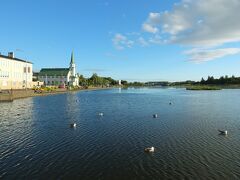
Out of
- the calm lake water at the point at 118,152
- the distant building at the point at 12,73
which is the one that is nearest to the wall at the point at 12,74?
the distant building at the point at 12,73

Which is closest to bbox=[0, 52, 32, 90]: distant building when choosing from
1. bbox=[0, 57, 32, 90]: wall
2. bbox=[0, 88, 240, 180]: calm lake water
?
bbox=[0, 57, 32, 90]: wall

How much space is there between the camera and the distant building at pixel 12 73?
110294mm

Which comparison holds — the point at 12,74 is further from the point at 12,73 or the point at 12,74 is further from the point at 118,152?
the point at 118,152

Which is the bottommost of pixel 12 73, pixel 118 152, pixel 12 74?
pixel 118 152

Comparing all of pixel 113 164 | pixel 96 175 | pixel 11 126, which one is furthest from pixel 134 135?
pixel 11 126

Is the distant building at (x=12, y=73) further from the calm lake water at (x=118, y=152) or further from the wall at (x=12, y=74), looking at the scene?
the calm lake water at (x=118, y=152)

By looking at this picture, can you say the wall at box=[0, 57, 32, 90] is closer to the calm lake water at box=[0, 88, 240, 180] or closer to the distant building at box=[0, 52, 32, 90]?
the distant building at box=[0, 52, 32, 90]

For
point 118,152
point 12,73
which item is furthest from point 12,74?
point 118,152

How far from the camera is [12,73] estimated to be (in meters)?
119

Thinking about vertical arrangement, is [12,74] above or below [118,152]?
above

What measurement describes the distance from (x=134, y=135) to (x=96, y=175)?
11814 millimetres

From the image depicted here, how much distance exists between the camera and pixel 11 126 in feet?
108

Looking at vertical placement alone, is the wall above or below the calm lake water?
above

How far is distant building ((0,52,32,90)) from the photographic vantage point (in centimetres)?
11029
